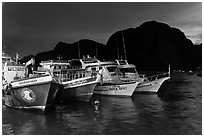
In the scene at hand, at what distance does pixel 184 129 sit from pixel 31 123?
28.6 feet

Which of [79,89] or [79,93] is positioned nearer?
[79,89]

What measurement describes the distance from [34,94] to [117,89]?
41.2 ft

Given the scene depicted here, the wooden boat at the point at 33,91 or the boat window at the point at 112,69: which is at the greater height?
the boat window at the point at 112,69

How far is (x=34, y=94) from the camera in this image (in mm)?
17031

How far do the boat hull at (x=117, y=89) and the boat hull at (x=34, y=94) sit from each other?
1089cm

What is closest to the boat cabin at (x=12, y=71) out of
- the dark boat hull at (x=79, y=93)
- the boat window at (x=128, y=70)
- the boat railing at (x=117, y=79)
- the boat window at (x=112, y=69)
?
the dark boat hull at (x=79, y=93)

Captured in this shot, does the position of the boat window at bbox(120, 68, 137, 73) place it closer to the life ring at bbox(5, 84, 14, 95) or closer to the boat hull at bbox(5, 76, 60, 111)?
the boat hull at bbox(5, 76, 60, 111)

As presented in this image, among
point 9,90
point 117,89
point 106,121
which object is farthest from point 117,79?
point 106,121

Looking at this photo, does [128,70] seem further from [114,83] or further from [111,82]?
[114,83]

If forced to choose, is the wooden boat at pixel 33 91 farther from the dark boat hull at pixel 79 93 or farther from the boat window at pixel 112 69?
the boat window at pixel 112 69

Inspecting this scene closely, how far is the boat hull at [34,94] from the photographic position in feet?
55.0

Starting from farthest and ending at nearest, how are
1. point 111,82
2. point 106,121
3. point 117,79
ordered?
point 117,79 → point 111,82 → point 106,121

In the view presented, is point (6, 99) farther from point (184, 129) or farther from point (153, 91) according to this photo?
point (153, 91)

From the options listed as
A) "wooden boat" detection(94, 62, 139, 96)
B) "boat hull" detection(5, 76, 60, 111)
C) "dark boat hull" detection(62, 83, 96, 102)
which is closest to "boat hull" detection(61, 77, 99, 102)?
"dark boat hull" detection(62, 83, 96, 102)
